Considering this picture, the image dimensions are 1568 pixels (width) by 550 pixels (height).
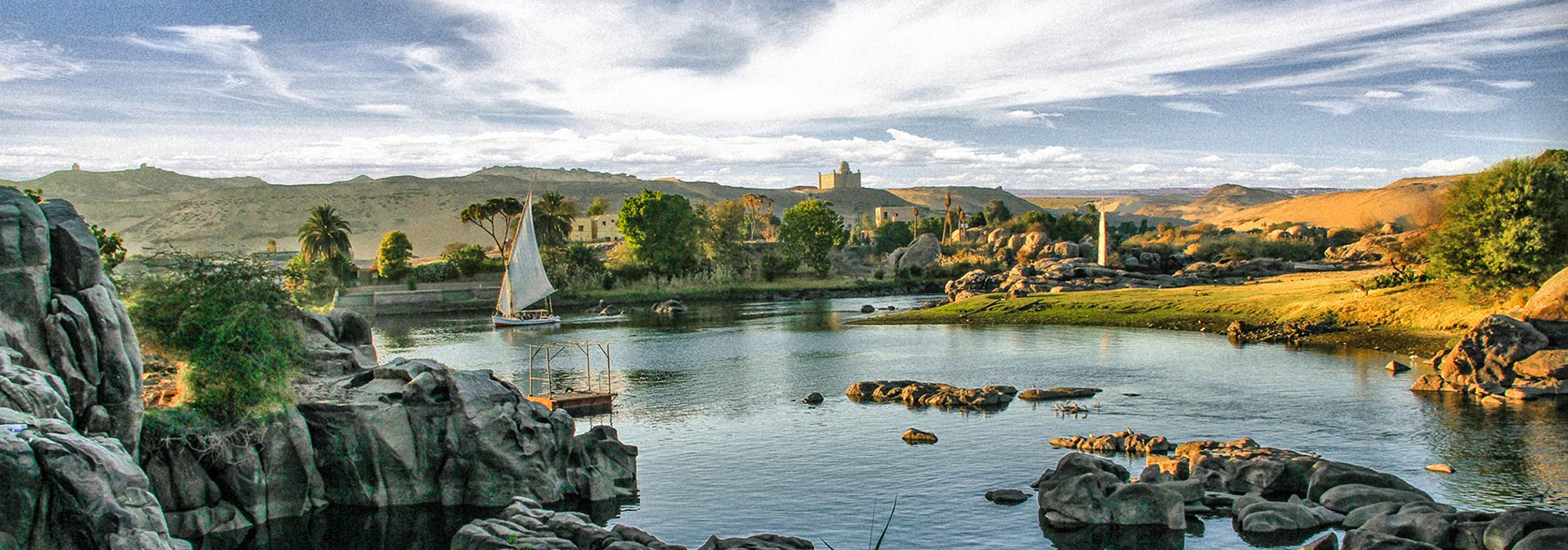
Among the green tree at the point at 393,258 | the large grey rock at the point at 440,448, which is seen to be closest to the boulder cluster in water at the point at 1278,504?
the large grey rock at the point at 440,448

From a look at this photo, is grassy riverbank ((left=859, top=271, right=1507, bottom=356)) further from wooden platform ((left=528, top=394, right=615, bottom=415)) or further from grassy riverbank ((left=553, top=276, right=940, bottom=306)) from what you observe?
wooden platform ((left=528, top=394, right=615, bottom=415))

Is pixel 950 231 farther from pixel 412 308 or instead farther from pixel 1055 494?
pixel 1055 494

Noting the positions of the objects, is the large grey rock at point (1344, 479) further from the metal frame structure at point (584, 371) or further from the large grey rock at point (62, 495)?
the metal frame structure at point (584, 371)

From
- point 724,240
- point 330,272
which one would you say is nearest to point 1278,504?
point 330,272

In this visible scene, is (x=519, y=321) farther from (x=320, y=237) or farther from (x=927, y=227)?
(x=927, y=227)

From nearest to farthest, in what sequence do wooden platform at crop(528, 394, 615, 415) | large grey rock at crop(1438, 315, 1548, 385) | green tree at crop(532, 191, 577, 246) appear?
1. large grey rock at crop(1438, 315, 1548, 385)
2. wooden platform at crop(528, 394, 615, 415)
3. green tree at crop(532, 191, 577, 246)

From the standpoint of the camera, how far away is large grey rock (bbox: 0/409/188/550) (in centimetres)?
1645

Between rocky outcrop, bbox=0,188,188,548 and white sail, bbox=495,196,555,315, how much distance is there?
58.7 meters

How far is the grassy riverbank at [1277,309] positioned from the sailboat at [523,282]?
2595 centimetres

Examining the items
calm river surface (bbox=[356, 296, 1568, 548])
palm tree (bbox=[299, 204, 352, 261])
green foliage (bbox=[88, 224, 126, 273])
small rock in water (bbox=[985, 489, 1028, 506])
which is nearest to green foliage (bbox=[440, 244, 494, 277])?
palm tree (bbox=[299, 204, 352, 261])

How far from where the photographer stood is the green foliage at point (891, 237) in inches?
6166

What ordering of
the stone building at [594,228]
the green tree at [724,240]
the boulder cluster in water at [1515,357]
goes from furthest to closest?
the stone building at [594,228], the green tree at [724,240], the boulder cluster in water at [1515,357]

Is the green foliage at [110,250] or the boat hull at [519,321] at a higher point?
the green foliage at [110,250]

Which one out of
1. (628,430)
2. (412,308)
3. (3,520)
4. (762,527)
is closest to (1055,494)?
(762,527)
